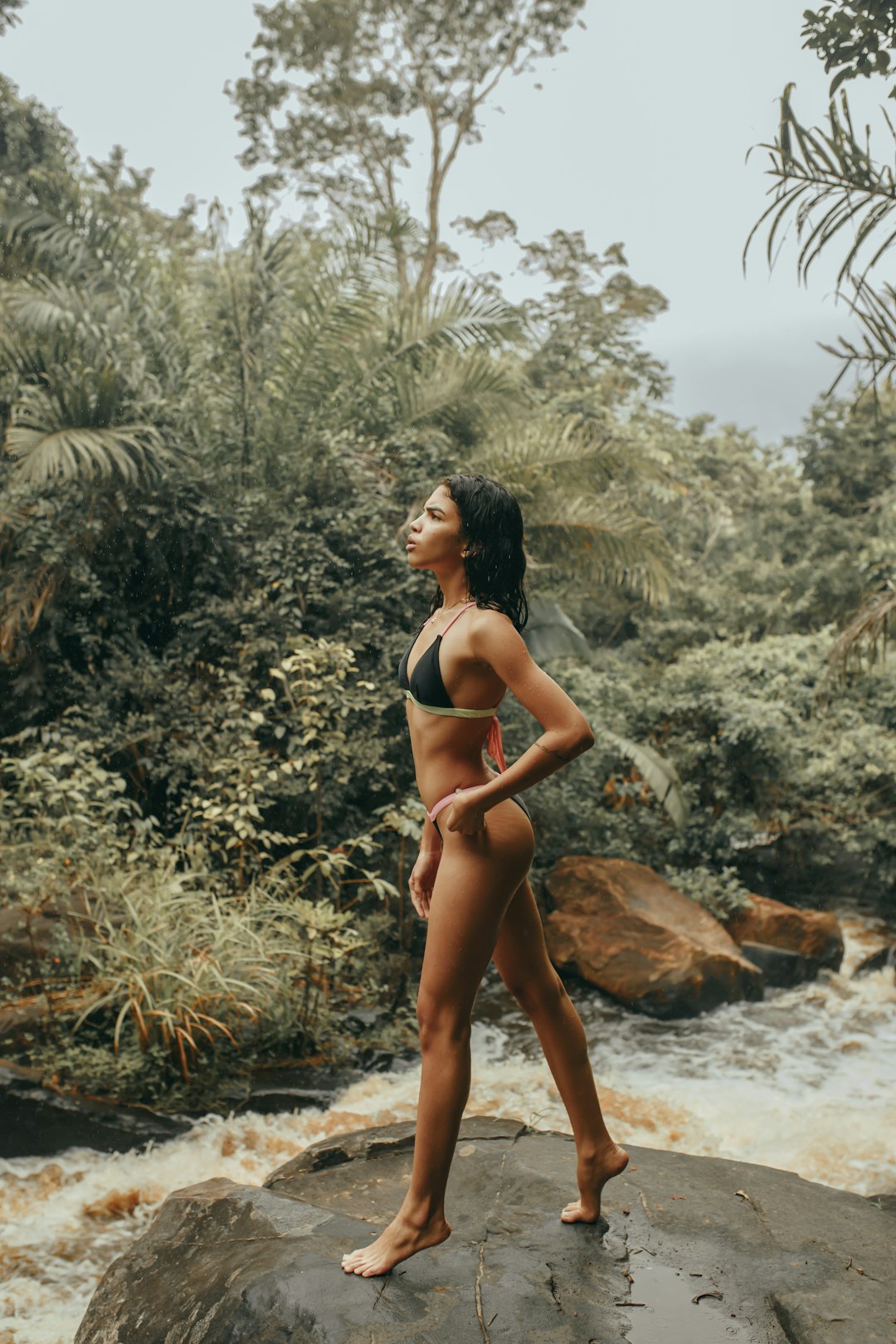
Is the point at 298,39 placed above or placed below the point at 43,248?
above

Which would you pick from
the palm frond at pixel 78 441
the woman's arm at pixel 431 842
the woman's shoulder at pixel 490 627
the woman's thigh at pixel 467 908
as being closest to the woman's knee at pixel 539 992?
the woman's thigh at pixel 467 908

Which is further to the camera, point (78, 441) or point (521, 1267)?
point (78, 441)

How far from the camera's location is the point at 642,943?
21.0 feet

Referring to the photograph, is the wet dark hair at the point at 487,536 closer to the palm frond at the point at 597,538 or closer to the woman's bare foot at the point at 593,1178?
the woman's bare foot at the point at 593,1178

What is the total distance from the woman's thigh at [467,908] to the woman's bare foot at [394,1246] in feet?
1.67

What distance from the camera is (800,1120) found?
5082 mm

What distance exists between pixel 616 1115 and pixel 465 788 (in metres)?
3.37

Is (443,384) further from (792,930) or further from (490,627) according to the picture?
(490,627)

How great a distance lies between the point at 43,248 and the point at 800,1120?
27.9 ft

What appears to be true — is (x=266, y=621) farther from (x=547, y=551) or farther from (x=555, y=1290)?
(x=555, y=1290)

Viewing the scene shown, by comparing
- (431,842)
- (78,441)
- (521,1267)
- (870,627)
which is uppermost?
(78,441)

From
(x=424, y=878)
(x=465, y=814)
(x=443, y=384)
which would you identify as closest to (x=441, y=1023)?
(x=424, y=878)

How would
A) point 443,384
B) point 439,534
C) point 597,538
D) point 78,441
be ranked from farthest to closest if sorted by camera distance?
point 443,384, point 597,538, point 78,441, point 439,534

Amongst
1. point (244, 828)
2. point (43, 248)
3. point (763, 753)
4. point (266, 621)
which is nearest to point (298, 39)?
point (43, 248)
